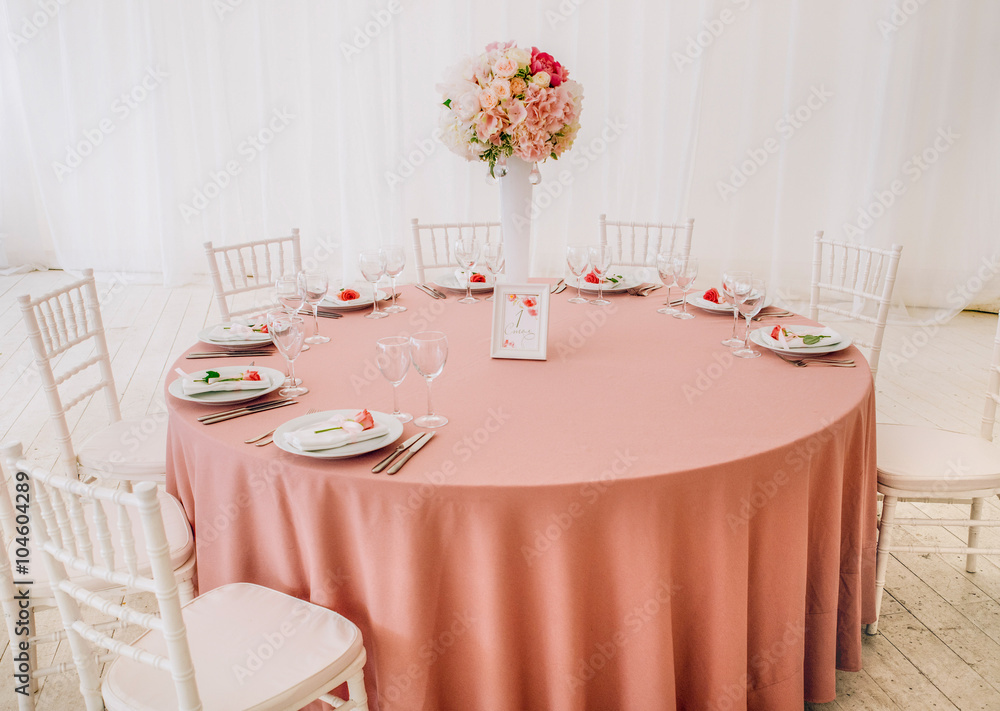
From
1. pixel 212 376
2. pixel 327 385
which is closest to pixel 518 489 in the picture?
pixel 327 385

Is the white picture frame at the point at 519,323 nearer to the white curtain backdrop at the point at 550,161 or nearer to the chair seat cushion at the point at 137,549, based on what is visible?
the chair seat cushion at the point at 137,549

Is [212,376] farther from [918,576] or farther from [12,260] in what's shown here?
[12,260]

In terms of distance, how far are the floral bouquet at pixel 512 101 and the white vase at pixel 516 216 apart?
0.10 m

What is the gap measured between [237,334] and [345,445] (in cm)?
79

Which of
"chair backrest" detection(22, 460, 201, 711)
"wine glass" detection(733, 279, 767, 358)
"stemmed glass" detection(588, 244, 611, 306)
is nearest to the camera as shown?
"chair backrest" detection(22, 460, 201, 711)

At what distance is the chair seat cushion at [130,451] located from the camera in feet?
6.53

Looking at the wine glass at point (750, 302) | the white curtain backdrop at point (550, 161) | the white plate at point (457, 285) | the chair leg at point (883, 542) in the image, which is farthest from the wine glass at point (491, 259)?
the white curtain backdrop at point (550, 161)

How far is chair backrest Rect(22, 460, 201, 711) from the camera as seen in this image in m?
1.07

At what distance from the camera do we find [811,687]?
1.74 meters

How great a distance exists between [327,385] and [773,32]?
13.5 feet

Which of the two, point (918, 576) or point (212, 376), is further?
point (918, 576)

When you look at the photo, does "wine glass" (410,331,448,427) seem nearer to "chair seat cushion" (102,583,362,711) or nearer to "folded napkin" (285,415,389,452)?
"folded napkin" (285,415,389,452)

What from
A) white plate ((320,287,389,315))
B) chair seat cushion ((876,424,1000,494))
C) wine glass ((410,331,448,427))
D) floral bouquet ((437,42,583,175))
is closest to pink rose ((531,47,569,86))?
floral bouquet ((437,42,583,175))

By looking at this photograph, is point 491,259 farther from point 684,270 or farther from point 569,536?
point 569,536
